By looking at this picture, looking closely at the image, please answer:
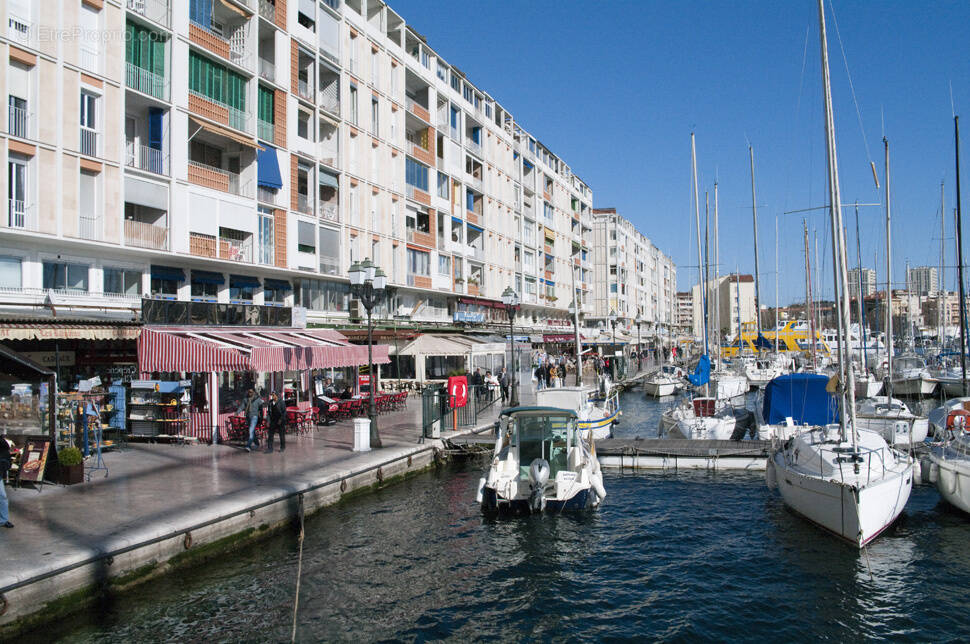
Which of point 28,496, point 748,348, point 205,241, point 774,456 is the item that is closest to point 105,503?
point 28,496

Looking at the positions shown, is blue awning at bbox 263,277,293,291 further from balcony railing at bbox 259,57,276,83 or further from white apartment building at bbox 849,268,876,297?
white apartment building at bbox 849,268,876,297

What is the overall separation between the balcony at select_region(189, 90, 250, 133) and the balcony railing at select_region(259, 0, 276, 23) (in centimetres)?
460

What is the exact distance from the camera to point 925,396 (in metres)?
40.9

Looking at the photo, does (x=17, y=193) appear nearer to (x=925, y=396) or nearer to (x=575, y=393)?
(x=575, y=393)

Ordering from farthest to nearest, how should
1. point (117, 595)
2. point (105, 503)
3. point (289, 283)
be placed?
1. point (289, 283)
2. point (105, 503)
3. point (117, 595)

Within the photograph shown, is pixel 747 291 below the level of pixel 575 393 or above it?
above

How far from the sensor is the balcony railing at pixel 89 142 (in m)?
22.0

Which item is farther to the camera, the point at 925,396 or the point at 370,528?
the point at 925,396

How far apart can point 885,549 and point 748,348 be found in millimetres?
60873

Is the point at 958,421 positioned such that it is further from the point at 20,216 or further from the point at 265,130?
the point at 265,130

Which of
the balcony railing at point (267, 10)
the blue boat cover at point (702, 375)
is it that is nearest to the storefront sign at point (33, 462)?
the balcony railing at point (267, 10)

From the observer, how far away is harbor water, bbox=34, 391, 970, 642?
32.3ft

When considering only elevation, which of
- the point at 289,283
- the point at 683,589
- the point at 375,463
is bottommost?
the point at 683,589

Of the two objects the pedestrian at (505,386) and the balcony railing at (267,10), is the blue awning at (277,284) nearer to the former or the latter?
the pedestrian at (505,386)
